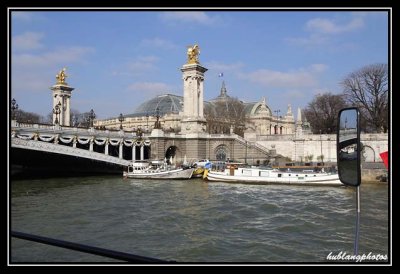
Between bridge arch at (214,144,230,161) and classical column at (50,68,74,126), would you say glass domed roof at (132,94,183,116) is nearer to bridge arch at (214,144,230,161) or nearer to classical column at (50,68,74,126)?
classical column at (50,68,74,126)

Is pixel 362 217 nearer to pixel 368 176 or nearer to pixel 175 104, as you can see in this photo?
pixel 368 176

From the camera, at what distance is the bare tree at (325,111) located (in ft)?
164

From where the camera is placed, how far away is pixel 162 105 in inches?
2879

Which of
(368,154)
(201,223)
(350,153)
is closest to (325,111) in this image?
(368,154)

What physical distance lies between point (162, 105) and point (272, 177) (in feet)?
157

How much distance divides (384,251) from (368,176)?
19.5m

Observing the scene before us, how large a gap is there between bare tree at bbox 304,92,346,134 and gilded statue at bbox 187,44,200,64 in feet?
65.2

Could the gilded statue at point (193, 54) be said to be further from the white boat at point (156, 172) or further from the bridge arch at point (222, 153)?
the white boat at point (156, 172)

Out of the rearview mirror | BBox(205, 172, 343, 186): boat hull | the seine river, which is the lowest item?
the seine river

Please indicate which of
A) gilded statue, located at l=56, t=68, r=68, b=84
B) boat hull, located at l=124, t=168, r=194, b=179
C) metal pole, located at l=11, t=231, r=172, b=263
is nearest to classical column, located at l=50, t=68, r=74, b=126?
gilded statue, located at l=56, t=68, r=68, b=84

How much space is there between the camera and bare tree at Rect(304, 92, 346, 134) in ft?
164

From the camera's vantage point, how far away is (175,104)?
72.2m

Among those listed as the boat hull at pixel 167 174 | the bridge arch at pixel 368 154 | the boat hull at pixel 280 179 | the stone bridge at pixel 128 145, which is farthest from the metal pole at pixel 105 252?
the bridge arch at pixel 368 154

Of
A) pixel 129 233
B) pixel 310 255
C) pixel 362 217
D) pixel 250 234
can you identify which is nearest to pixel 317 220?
pixel 362 217
